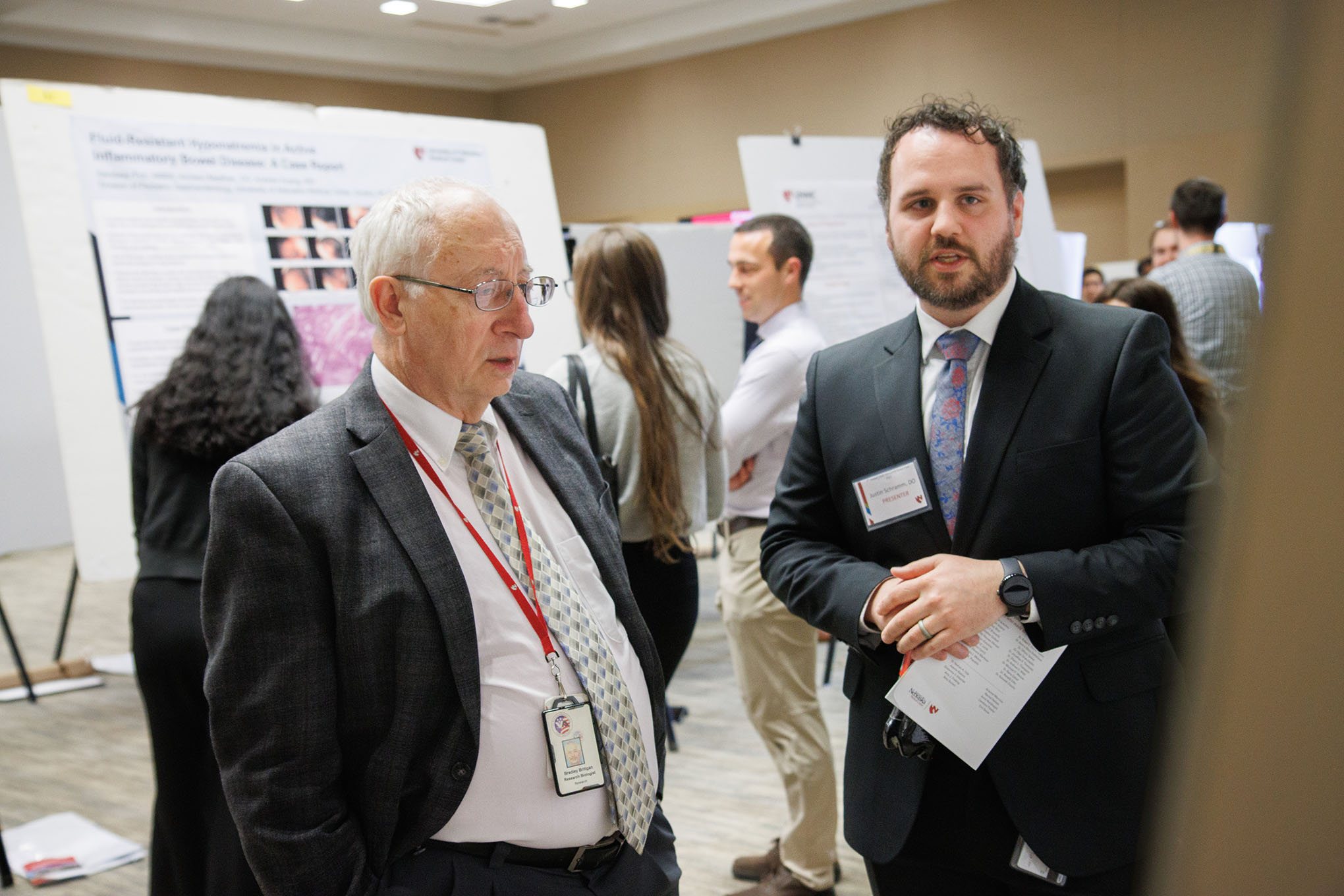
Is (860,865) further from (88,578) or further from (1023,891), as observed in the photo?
(88,578)

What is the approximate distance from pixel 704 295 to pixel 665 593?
10.9 ft

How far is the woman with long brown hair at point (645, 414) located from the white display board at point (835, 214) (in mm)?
918

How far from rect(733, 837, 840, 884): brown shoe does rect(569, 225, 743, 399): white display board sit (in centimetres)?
314

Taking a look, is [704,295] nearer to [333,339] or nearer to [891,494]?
[333,339]

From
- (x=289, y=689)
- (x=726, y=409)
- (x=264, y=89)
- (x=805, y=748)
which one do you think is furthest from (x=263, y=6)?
(x=289, y=689)

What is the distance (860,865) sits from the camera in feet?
10.4

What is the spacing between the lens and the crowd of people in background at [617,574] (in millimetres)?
1327

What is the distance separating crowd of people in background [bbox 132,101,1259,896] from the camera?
4.35 feet

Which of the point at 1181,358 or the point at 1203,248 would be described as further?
the point at 1203,248

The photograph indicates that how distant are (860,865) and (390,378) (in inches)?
93.1

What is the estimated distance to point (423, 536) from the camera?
137 cm

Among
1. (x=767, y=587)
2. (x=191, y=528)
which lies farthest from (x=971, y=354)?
(x=191, y=528)

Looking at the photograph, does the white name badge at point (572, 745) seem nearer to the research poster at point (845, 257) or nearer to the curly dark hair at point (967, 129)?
the curly dark hair at point (967, 129)

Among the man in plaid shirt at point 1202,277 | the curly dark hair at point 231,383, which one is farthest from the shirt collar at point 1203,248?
the curly dark hair at point 231,383
